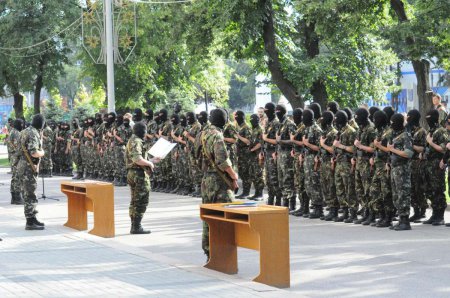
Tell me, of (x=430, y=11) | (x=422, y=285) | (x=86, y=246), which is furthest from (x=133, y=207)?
(x=430, y=11)

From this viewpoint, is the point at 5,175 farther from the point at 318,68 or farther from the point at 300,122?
the point at 300,122

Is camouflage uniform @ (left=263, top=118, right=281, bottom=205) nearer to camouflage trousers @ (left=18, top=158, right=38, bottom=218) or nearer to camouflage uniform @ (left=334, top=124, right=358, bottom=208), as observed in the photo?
camouflage uniform @ (left=334, top=124, right=358, bottom=208)

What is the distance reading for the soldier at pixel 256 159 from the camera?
76.6 feet

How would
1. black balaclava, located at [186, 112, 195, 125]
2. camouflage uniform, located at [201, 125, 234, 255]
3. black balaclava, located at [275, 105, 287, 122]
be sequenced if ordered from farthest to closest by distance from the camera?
black balaclava, located at [186, 112, 195, 125] < black balaclava, located at [275, 105, 287, 122] < camouflage uniform, located at [201, 125, 234, 255]

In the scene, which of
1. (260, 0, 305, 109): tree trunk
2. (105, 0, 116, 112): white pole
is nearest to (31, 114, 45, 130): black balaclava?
(260, 0, 305, 109): tree trunk

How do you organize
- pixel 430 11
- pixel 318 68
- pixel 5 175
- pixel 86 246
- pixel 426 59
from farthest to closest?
pixel 5 175, pixel 318 68, pixel 426 59, pixel 430 11, pixel 86 246

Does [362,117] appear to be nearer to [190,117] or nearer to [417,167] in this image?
[417,167]

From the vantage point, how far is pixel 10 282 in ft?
39.2

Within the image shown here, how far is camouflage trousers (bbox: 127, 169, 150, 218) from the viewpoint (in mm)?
16797

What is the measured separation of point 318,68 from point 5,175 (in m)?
13.7

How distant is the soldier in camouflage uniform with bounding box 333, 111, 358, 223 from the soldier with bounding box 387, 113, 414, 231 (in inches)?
47.8

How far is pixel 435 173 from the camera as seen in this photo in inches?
683

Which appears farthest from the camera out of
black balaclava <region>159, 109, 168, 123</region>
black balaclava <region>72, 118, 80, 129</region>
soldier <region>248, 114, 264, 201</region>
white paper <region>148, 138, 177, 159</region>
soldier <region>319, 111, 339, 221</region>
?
black balaclava <region>72, 118, 80, 129</region>

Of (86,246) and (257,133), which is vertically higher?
(257,133)
